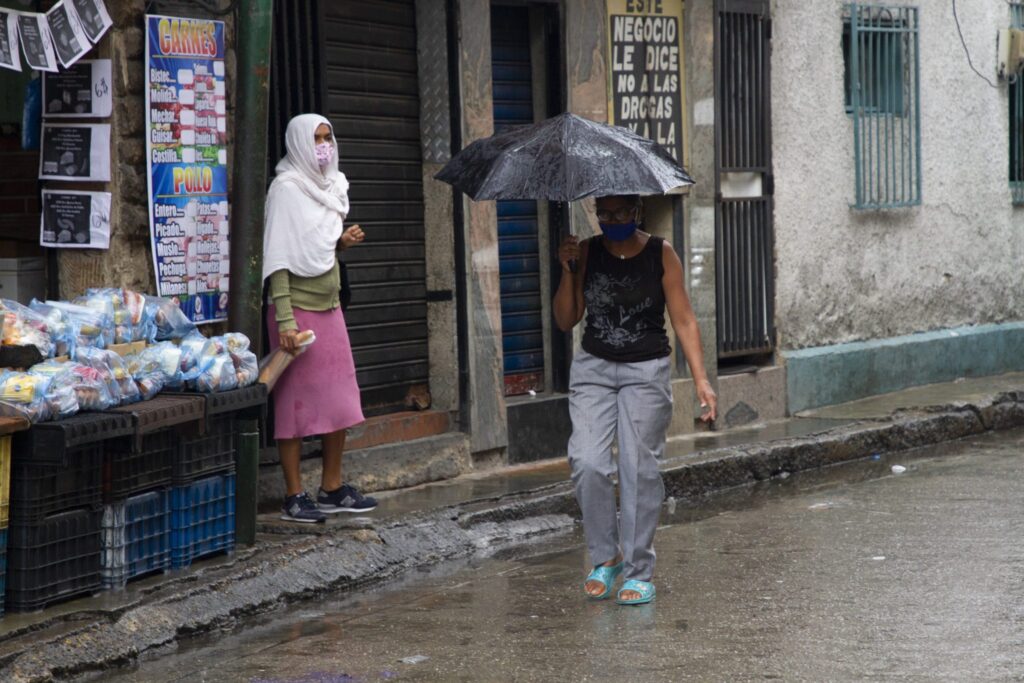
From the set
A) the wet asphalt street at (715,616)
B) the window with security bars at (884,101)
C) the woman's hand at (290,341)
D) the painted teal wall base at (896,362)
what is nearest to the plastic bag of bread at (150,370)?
the woman's hand at (290,341)

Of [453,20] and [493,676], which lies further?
[453,20]

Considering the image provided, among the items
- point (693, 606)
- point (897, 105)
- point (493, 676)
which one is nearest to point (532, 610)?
point (693, 606)

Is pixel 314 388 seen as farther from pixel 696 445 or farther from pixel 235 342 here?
pixel 696 445

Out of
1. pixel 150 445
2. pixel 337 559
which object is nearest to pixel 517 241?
pixel 337 559

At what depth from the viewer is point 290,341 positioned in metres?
8.39

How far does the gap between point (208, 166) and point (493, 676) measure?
3.48 metres

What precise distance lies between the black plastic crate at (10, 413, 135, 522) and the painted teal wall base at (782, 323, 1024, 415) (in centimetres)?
722

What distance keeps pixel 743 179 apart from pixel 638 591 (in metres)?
6.23

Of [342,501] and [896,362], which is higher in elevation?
[896,362]

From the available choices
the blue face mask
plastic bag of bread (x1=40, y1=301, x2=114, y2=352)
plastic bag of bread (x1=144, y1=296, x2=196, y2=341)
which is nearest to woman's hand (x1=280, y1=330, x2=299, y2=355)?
plastic bag of bread (x1=144, y1=296, x2=196, y2=341)

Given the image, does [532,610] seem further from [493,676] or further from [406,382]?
[406,382]

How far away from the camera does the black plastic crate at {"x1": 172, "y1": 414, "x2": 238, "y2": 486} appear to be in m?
7.46

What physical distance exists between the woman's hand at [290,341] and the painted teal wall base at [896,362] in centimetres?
562

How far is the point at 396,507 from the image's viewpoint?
9102 mm
